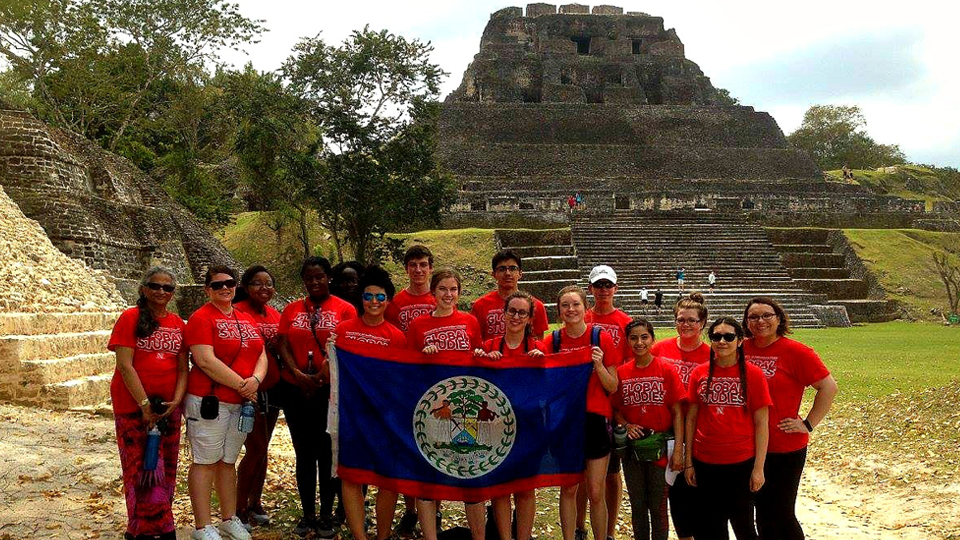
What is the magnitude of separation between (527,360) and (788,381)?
60.5 inches

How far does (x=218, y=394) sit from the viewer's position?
198 inches

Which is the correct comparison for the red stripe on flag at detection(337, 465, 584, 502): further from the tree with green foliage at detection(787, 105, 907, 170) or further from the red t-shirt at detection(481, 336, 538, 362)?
the tree with green foliage at detection(787, 105, 907, 170)

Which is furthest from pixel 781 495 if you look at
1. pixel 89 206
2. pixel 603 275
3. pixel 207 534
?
pixel 89 206

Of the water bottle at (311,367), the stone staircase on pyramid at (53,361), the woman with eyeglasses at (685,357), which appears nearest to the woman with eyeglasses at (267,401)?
the water bottle at (311,367)

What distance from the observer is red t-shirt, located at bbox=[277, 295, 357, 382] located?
5.52m

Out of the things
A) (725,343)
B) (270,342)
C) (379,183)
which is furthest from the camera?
(379,183)

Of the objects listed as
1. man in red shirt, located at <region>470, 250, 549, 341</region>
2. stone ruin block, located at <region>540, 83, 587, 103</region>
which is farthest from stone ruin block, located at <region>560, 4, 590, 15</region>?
man in red shirt, located at <region>470, 250, 549, 341</region>

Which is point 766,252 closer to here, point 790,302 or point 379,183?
point 790,302

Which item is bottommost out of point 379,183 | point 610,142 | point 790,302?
point 790,302

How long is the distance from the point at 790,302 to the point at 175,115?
877 inches

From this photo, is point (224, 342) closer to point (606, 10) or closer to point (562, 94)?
point (562, 94)

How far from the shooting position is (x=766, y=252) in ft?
88.5

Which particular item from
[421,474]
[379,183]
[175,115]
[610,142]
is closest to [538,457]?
[421,474]

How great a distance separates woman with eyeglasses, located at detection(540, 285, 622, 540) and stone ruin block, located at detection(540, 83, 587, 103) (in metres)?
40.9
